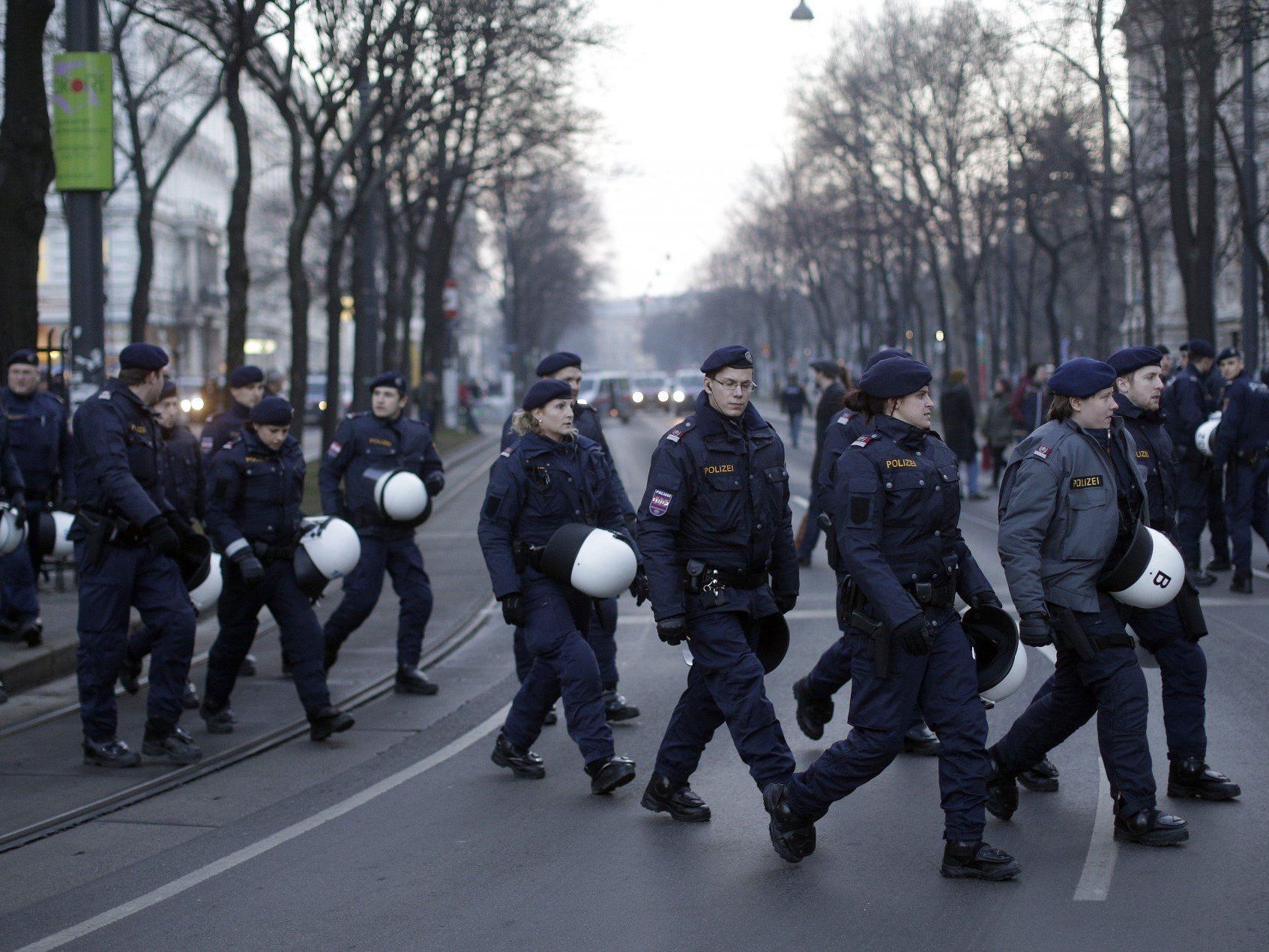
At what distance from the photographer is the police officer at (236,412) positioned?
977 cm

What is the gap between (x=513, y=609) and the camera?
705cm

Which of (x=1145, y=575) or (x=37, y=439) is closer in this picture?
(x=1145, y=575)

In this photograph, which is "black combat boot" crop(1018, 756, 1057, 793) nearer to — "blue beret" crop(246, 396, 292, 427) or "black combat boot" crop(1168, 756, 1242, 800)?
"black combat boot" crop(1168, 756, 1242, 800)

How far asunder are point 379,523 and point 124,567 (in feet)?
6.80

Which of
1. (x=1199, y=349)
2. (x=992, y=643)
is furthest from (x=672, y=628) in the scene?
(x=1199, y=349)

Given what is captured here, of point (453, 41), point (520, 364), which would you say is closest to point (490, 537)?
point (453, 41)

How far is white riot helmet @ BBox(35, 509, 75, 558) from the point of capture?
1103 cm

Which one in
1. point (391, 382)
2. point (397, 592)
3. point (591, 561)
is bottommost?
point (397, 592)

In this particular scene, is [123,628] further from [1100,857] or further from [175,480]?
[1100,857]

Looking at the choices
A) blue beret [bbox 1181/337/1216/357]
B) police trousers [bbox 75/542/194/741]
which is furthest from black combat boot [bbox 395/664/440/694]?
blue beret [bbox 1181/337/1216/357]

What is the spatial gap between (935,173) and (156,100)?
1917 centimetres

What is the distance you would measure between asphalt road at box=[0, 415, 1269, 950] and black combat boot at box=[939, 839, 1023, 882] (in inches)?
1.8

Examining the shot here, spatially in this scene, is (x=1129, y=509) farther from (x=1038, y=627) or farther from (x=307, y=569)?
(x=307, y=569)

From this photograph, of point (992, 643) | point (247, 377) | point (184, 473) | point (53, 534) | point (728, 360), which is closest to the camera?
point (992, 643)
